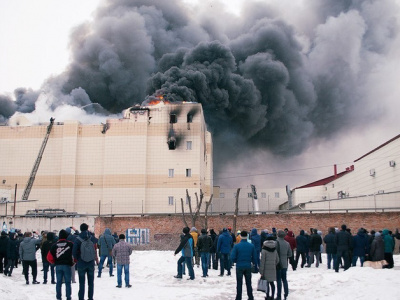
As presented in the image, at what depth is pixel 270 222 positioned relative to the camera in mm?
36531

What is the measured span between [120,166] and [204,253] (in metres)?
34.6

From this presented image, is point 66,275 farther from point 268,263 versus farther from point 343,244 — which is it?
point 343,244

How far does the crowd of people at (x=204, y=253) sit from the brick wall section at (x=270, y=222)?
13.5 m

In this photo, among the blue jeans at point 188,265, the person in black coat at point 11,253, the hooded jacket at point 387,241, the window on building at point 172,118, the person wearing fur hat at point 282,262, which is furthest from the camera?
the window on building at point 172,118

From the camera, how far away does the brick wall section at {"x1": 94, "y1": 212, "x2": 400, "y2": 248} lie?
33719 millimetres

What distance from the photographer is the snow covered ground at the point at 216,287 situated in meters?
11.4

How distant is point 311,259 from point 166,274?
23.0 ft

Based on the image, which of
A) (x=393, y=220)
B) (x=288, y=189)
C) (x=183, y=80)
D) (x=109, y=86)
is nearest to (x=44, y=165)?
(x=183, y=80)

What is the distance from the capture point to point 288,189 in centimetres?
6606

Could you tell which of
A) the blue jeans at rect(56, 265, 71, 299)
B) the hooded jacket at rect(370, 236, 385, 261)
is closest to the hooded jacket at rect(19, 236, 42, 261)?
the blue jeans at rect(56, 265, 71, 299)

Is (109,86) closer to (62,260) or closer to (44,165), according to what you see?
(44,165)

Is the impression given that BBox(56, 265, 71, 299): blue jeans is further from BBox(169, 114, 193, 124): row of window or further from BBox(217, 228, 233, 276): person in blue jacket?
BBox(169, 114, 193, 124): row of window

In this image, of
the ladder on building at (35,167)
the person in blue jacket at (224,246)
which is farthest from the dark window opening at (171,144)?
the person in blue jacket at (224,246)

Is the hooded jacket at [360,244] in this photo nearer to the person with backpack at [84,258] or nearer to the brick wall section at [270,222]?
the person with backpack at [84,258]
